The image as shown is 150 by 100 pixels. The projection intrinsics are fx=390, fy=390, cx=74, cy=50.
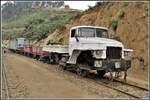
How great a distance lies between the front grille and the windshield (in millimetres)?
1935

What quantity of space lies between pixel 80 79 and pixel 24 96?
590cm

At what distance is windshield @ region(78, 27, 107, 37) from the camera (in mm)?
20859

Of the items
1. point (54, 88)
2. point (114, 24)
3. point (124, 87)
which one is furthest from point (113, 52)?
point (114, 24)

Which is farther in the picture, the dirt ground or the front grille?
the front grille

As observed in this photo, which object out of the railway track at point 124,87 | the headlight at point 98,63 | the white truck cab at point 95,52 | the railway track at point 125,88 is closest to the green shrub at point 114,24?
the white truck cab at point 95,52

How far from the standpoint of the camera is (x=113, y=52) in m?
19.3

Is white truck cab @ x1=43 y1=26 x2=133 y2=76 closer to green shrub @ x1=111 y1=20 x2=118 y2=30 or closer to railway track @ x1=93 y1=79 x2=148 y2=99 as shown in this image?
railway track @ x1=93 y1=79 x2=148 y2=99

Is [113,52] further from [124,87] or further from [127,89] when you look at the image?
[127,89]

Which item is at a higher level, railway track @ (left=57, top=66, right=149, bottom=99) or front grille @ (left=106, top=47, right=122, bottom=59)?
front grille @ (left=106, top=47, right=122, bottom=59)

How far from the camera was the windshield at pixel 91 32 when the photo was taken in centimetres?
2086

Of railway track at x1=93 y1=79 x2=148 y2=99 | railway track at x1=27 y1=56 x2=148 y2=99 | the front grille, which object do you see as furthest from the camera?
the front grille

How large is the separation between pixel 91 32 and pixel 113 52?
7.31 ft

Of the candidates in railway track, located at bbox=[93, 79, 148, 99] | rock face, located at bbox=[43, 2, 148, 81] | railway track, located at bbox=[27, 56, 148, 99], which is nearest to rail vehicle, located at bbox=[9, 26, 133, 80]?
railway track, located at bbox=[27, 56, 148, 99]

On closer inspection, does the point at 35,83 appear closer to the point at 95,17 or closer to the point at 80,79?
the point at 80,79
